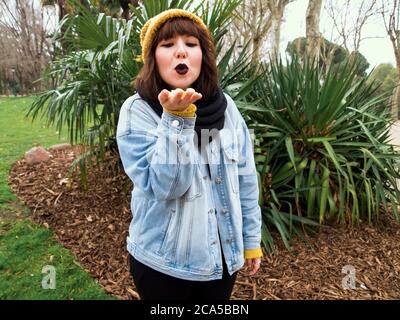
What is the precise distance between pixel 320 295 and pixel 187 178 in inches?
77.8

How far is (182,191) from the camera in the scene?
115 cm

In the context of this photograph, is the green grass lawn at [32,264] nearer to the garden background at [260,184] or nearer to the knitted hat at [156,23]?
the garden background at [260,184]

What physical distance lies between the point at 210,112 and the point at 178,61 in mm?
235

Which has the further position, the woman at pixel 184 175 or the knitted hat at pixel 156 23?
the knitted hat at pixel 156 23

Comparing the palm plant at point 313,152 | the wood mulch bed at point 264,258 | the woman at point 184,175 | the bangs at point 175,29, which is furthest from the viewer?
the palm plant at point 313,152

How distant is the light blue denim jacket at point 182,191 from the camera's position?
1102 millimetres

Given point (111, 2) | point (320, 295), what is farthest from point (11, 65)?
point (320, 295)

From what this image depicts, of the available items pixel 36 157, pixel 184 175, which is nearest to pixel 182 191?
pixel 184 175

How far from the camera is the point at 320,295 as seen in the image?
8.39ft

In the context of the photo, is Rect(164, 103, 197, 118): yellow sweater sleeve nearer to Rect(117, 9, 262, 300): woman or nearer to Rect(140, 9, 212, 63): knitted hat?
Rect(117, 9, 262, 300): woman

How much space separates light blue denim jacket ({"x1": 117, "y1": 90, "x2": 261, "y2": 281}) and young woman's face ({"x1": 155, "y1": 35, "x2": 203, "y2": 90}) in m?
0.14

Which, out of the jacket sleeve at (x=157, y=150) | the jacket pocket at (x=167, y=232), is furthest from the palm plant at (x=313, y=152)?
the jacket sleeve at (x=157, y=150)

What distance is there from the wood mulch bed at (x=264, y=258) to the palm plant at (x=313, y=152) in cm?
23
